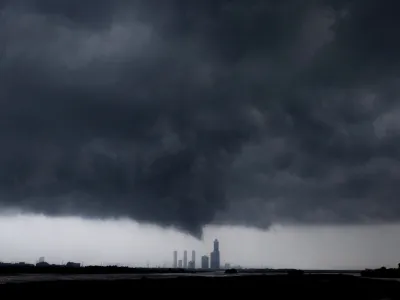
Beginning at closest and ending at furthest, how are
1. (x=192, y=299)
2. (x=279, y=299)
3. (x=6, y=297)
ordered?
(x=6, y=297), (x=192, y=299), (x=279, y=299)

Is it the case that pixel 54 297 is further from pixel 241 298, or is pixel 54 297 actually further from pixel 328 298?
pixel 328 298

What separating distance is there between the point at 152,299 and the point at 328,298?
1038 inches

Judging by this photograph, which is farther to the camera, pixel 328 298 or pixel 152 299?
pixel 328 298

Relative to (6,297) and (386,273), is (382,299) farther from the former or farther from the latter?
(386,273)

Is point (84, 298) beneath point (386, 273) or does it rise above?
beneath

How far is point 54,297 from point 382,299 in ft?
154

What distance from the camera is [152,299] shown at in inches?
2062

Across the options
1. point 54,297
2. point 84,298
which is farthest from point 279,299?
point 54,297

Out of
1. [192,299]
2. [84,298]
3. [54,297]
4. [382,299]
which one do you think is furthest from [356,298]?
[54,297]

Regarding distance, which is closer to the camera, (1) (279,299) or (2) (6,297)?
(2) (6,297)

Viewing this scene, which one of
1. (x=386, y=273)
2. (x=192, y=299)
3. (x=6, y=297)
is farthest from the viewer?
(x=386, y=273)

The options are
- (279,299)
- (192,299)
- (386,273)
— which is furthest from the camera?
(386,273)

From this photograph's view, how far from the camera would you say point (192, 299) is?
177ft

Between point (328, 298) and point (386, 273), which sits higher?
point (386, 273)
